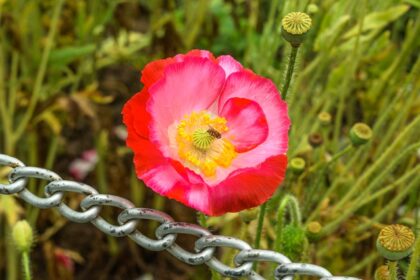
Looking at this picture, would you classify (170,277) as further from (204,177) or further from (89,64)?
(204,177)

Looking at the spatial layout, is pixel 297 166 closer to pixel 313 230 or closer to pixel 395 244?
pixel 313 230

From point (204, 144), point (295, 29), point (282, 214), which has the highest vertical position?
point (295, 29)

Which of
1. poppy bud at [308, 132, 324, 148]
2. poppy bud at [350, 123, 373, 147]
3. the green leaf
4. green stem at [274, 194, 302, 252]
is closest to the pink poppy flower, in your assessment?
green stem at [274, 194, 302, 252]

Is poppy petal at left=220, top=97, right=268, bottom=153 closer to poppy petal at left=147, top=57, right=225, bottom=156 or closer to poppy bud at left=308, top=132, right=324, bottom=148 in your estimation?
poppy petal at left=147, top=57, right=225, bottom=156

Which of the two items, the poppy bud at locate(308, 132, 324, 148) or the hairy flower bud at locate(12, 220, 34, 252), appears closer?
the hairy flower bud at locate(12, 220, 34, 252)

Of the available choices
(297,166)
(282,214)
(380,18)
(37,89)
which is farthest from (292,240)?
(37,89)

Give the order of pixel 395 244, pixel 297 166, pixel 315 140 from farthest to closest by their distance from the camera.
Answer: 1. pixel 315 140
2. pixel 297 166
3. pixel 395 244
